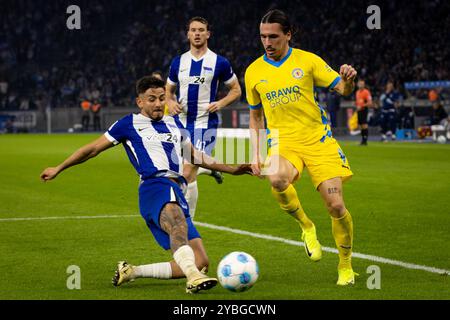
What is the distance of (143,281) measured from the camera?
7.21 meters

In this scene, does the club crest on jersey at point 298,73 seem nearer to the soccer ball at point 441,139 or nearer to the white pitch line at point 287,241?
the white pitch line at point 287,241

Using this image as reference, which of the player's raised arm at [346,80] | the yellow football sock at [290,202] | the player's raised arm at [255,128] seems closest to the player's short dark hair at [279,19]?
the player's raised arm at [346,80]

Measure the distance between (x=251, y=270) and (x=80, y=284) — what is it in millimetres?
1390

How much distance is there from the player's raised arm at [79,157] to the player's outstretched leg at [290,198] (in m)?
1.54

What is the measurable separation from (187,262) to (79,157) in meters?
1.29

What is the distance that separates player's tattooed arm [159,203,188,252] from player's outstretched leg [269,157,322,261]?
1.31 metres

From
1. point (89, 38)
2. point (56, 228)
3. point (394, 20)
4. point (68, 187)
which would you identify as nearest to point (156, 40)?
point (89, 38)

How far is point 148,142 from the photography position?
7.02 meters
